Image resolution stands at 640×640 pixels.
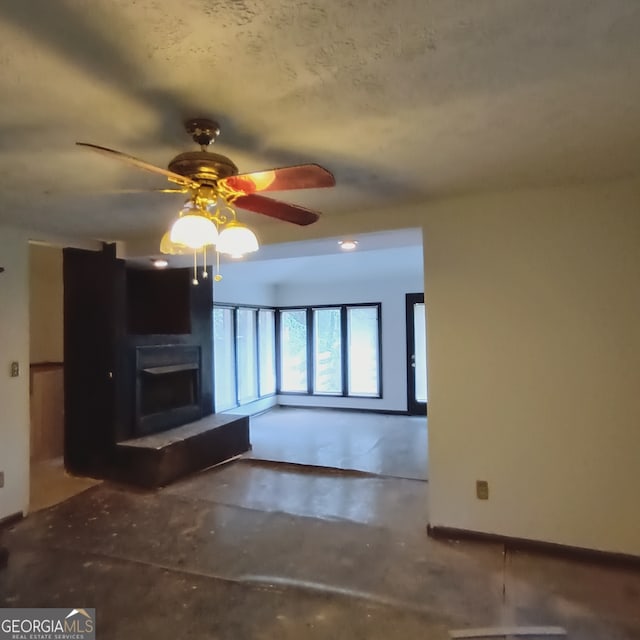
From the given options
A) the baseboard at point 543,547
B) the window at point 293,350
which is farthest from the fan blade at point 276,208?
the window at point 293,350

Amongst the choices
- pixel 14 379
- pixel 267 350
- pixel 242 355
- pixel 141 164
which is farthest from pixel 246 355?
pixel 141 164

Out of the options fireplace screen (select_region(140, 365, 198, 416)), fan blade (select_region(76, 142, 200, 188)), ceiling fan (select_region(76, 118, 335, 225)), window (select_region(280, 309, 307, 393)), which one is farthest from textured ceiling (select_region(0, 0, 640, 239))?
window (select_region(280, 309, 307, 393))

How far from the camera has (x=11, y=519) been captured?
10.9 feet

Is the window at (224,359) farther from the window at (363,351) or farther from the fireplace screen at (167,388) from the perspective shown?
the window at (363,351)

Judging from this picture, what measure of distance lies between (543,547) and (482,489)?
1.46 feet

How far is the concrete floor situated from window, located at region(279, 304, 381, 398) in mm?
3867

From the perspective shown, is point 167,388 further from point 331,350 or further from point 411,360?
point 411,360

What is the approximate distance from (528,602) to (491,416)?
0.98m

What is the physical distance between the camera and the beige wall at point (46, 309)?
523 cm

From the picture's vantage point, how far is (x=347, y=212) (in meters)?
3.17

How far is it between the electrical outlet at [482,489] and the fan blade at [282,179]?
6.97ft

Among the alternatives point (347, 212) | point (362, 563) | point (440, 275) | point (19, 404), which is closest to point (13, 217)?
point (19, 404)

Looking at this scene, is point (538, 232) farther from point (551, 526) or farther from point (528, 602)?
point (528, 602)

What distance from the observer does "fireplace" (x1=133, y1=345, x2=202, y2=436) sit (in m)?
4.34
